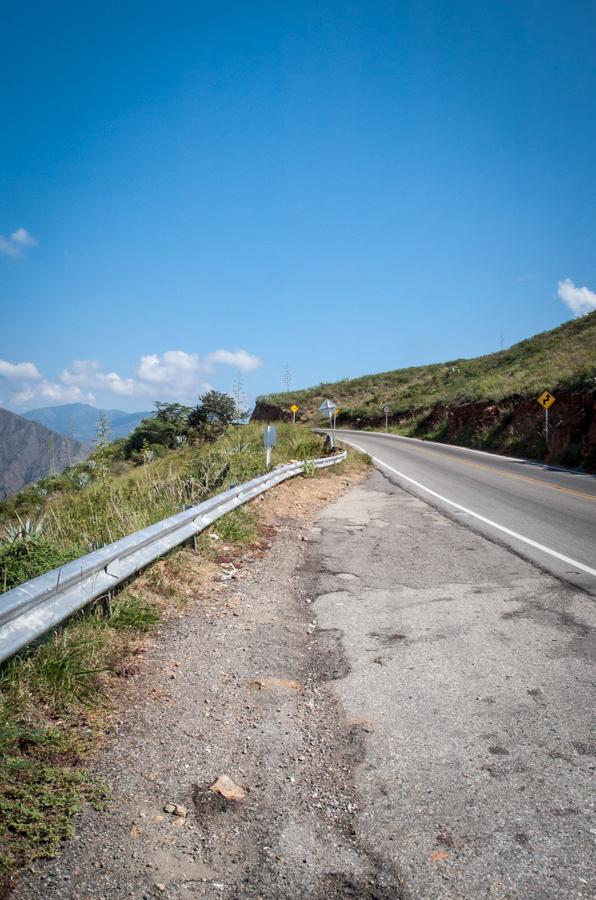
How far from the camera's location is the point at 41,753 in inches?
98.6

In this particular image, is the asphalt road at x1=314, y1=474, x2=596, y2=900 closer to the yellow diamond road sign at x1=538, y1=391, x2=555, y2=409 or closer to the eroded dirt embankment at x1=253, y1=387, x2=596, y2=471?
the eroded dirt embankment at x1=253, y1=387, x2=596, y2=471

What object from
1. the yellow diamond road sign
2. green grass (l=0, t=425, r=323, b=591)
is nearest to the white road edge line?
green grass (l=0, t=425, r=323, b=591)

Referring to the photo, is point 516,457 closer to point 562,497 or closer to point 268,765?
point 562,497

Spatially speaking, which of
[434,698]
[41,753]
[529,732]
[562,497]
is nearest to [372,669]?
[434,698]

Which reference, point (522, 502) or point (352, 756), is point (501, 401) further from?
point (352, 756)

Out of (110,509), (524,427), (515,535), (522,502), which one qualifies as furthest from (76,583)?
(524,427)

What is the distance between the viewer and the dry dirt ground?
1956 mm

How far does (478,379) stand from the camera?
151 ft

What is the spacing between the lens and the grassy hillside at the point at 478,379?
29844 millimetres

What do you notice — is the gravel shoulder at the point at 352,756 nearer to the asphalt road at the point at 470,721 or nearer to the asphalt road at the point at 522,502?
the asphalt road at the point at 470,721

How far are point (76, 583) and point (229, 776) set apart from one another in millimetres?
1663

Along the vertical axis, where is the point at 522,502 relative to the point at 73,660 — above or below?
below

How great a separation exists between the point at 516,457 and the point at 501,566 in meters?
19.0

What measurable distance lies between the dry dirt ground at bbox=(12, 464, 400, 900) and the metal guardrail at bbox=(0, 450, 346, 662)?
0.60m
